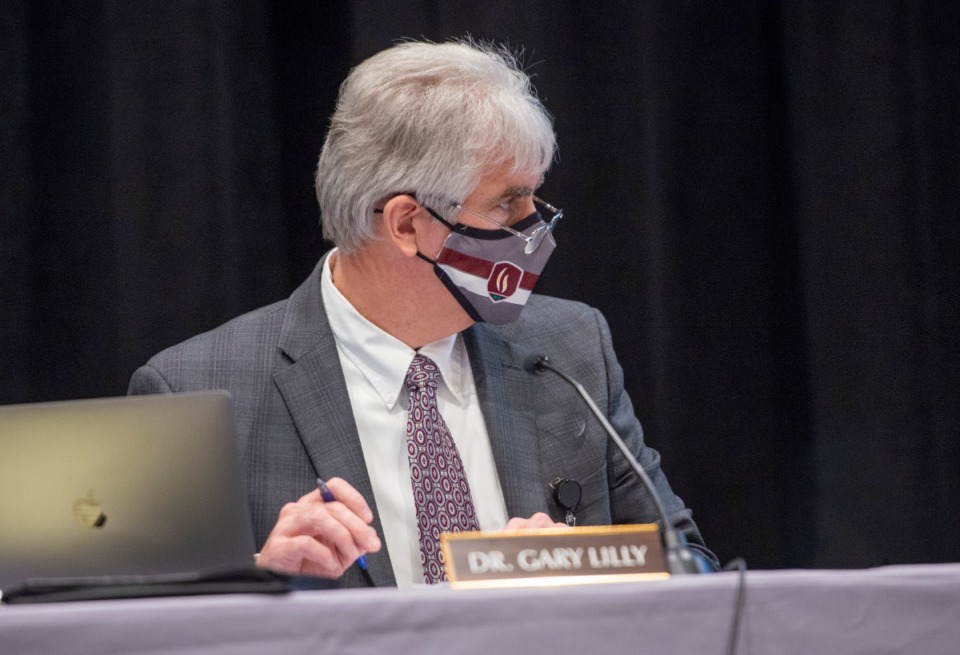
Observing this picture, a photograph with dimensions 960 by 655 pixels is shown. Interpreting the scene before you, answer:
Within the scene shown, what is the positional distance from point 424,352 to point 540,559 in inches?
38.0

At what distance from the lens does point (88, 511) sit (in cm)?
123

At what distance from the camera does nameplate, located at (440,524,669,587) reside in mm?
1044

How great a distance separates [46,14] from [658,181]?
1.36 metres

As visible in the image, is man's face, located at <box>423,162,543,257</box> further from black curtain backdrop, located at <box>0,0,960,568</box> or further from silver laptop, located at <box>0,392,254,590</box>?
silver laptop, located at <box>0,392,254,590</box>

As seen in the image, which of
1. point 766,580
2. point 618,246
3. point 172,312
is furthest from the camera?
point 618,246

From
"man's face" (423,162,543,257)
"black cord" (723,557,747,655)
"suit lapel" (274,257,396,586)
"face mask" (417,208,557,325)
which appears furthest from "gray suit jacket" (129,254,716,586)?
"black cord" (723,557,747,655)

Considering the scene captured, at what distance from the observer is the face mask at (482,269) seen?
6.47 ft

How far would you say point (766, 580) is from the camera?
987 mm

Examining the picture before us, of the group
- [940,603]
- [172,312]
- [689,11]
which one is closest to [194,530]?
[940,603]

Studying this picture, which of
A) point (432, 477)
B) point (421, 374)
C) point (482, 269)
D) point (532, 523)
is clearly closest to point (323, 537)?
point (532, 523)

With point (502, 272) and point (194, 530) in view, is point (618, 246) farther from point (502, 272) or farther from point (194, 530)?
point (194, 530)

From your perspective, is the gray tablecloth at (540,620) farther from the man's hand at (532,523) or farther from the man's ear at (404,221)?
the man's ear at (404,221)

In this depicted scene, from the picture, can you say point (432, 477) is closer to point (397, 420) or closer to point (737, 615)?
point (397, 420)

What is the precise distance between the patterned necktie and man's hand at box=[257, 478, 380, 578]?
380 mm
